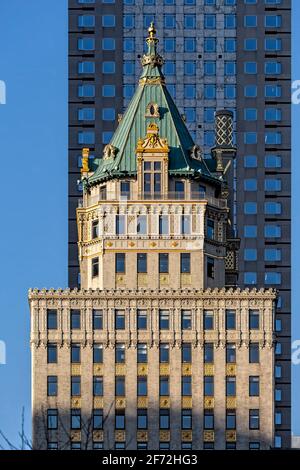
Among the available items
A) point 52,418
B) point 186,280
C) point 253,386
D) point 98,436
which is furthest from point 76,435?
point 186,280

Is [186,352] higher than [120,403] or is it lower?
higher

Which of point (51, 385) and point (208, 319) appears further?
point (208, 319)

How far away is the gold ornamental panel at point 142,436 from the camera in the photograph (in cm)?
15088

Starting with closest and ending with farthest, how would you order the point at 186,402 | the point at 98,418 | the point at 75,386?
the point at 98,418 < the point at 186,402 < the point at 75,386

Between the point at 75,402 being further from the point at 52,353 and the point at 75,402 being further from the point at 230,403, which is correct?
the point at 230,403

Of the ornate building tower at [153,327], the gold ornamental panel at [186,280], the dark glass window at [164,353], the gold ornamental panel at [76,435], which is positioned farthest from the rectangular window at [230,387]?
the gold ornamental panel at [76,435]

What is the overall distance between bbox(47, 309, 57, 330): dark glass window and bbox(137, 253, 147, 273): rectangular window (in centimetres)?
837

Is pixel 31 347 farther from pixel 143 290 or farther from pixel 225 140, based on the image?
pixel 225 140

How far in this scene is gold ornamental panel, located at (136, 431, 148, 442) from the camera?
150875 mm

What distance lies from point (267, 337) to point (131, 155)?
2039 centimetres

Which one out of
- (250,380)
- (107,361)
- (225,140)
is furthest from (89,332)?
(225,140)

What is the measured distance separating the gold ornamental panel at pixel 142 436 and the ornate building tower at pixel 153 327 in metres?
0.11

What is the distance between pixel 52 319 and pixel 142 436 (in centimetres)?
1225

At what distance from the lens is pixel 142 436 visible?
151250 millimetres
